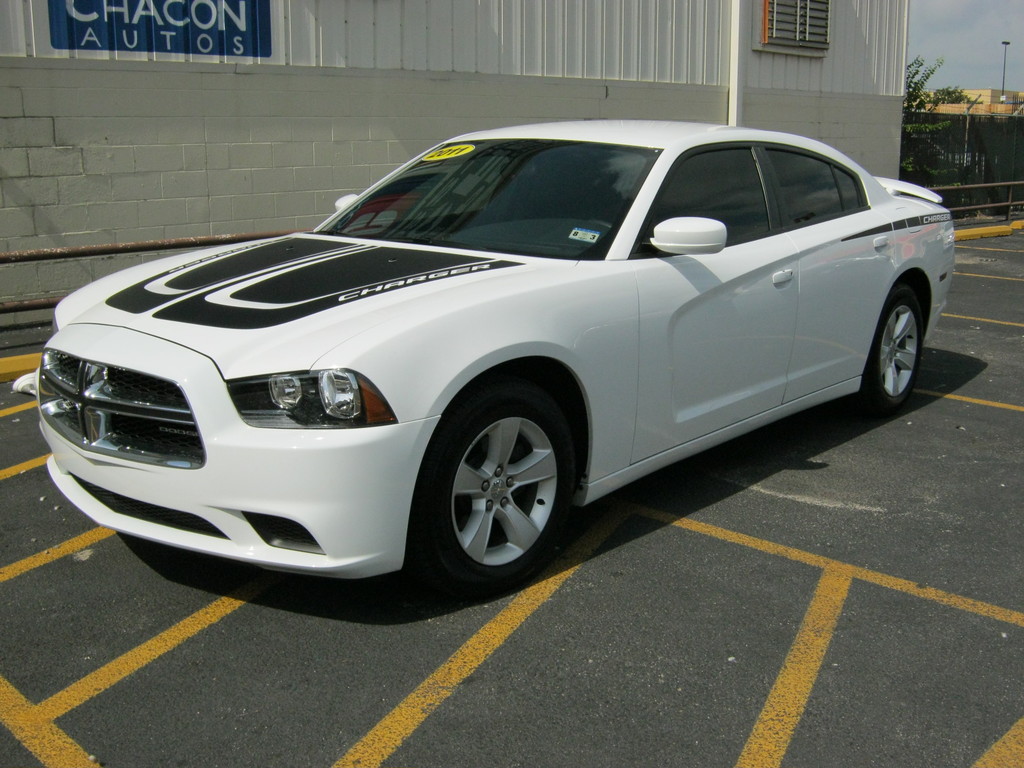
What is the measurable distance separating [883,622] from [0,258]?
6.68 m

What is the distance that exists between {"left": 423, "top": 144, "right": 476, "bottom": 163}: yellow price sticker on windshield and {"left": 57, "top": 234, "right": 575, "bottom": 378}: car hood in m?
0.80

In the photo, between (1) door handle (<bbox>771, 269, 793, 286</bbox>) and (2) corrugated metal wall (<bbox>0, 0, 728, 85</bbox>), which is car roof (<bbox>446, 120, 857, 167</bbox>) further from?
(2) corrugated metal wall (<bbox>0, 0, 728, 85</bbox>)

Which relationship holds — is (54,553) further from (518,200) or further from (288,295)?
(518,200)

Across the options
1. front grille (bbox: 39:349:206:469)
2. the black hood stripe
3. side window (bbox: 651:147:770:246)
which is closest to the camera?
front grille (bbox: 39:349:206:469)

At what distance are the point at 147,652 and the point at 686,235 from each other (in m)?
2.44

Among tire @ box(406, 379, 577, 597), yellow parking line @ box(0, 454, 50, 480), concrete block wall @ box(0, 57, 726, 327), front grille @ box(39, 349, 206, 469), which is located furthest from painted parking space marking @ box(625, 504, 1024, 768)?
concrete block wall @ box(0, 57, 726, 327)

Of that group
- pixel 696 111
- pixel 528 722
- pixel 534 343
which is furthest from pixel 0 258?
pixel 696 111

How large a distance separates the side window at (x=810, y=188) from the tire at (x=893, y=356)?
62 centimetres

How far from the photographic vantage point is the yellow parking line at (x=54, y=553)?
4039 mm

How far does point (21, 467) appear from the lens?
17.1ft

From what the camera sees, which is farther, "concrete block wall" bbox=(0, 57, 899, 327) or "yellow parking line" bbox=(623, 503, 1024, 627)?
"concrete block wall" bbox=(0, 57, 899, 327)

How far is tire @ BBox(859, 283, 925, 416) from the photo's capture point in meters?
5.85

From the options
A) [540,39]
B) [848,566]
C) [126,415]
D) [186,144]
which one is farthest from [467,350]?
[540,39]

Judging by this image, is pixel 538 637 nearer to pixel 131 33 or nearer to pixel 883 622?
pixel 883 622
